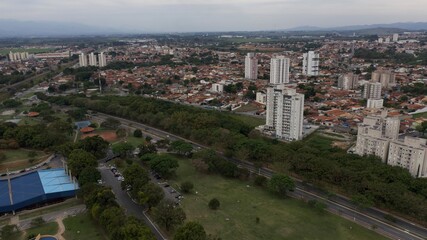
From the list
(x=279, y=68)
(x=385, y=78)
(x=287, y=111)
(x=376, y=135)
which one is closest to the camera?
(x=376, y=135)

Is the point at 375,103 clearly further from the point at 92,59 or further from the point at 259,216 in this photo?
the point at 92,59

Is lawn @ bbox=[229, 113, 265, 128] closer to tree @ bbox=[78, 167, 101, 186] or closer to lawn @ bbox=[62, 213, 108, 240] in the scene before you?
tree @ bbox=[78, 167, 101, 186]

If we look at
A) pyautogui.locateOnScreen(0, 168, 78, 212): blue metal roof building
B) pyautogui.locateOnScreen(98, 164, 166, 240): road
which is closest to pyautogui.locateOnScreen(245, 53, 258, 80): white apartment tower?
pyautogui.locateOnScreen(98, 164, 166, 240): road

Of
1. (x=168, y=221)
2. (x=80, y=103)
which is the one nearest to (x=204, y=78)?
(x=80, y=103)

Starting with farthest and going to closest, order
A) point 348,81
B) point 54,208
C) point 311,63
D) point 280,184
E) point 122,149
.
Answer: point 311,63
point 348,81
point 122,149
point 280,184
point 54,208

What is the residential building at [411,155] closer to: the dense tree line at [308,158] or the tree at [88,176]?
the dense tree line at [308,158]

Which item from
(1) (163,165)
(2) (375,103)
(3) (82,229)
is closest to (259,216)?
(1) (163,165)

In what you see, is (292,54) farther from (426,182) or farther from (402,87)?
(426,182)
